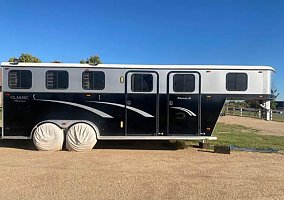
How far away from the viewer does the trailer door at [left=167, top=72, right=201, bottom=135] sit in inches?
421

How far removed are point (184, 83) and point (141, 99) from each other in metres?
1.42

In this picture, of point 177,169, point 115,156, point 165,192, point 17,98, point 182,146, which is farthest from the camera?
point 182,146

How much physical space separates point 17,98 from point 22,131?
3.34 ft

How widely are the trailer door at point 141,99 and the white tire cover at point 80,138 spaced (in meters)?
1.20

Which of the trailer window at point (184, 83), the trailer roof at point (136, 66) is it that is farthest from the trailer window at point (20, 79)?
the trailer window at point (184, 83)

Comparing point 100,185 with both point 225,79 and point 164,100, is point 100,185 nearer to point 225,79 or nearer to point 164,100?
point 164,100

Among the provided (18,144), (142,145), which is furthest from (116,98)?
(18,144)

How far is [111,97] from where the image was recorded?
35.1ft

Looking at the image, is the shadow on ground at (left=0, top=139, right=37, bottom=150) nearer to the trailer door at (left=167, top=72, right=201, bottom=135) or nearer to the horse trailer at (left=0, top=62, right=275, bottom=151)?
the horse trailer at (left=0, top=62, right=275, bottom=151)

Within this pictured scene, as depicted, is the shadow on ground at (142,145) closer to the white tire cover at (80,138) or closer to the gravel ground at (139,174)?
the gravel ground at (139,174)

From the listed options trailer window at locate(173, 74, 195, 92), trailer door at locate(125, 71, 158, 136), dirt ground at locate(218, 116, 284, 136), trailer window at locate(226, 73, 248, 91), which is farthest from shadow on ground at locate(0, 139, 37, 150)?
dirt ground at locate(218, 116, 284, 136)

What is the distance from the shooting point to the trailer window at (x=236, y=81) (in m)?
10.8

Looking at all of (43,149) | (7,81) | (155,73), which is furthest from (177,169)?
(7,81)

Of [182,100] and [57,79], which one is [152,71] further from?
[57,79]
